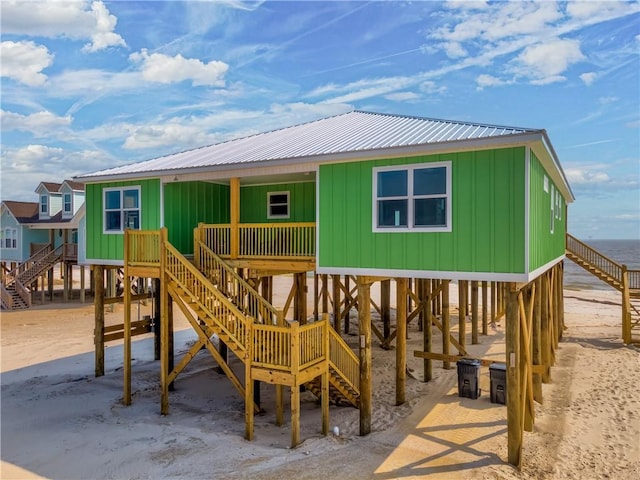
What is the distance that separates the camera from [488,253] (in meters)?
9.82

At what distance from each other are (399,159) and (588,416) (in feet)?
27.9

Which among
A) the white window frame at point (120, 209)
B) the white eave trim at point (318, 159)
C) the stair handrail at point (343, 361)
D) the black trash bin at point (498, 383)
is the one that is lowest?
the black trash bin at point (498, 383)

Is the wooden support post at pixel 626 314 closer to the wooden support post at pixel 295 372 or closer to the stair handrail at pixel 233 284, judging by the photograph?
the stair handrail at pixel 233 284

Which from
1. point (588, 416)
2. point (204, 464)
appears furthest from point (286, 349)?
point (588, 416)

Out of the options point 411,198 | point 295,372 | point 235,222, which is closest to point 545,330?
point 411,198

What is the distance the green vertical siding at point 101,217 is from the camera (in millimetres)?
15016

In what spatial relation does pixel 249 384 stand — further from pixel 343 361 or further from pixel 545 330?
pixel 545 330

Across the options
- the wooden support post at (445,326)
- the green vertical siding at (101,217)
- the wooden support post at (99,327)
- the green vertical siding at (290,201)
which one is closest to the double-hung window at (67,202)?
the wooden support post at (99,327)

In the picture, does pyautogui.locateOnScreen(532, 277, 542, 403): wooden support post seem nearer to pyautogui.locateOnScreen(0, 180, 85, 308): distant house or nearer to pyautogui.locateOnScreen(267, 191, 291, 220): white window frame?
pyautogui.locateOnScreen(267, 191, 291, 220): white window frame

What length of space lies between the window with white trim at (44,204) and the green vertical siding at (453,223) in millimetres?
32268

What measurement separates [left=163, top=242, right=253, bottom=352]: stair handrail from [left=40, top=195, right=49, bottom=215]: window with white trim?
28832 mm

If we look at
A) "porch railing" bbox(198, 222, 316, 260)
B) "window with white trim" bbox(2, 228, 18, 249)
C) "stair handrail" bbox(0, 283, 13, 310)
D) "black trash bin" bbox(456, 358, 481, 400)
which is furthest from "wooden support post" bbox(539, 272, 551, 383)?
"window with white trim" bbox(2, 228, 18, 249)

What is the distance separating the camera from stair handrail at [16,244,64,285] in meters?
33.3

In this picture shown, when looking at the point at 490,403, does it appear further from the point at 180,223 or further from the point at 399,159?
the point at 180,223
